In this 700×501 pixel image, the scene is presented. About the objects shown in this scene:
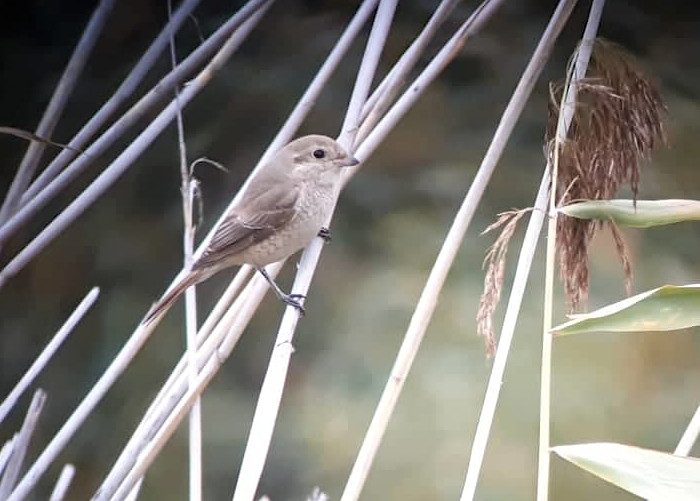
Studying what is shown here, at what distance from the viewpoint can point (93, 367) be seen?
1.59 meters

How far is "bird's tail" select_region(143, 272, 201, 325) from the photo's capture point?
120 cm

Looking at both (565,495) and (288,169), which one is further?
(565,495)

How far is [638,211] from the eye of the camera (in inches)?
36.8

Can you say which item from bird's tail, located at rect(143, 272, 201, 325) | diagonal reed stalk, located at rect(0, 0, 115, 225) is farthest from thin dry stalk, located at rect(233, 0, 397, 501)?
diagonal reed stalk, located at rect(0, 0, 115, 225)

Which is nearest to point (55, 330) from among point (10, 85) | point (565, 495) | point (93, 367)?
point (93, 367)

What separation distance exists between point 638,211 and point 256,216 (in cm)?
57

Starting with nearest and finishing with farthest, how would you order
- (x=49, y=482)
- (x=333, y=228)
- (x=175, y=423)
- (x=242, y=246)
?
(x=175, y=423), (x=242, y=246), (x=49, y=482), (x=333, y=228)

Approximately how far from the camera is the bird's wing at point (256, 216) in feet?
4.21

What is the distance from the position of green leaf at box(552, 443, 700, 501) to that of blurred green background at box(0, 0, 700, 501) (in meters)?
0.83

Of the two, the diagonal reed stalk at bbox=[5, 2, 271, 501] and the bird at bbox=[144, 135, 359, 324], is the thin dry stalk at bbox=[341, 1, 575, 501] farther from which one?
the diagonal reed stalk at bbox=[5, 2, 271, 501]

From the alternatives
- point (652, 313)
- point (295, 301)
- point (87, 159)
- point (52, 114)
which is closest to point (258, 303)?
point (295, 301)

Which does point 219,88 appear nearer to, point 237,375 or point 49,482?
point 237,375

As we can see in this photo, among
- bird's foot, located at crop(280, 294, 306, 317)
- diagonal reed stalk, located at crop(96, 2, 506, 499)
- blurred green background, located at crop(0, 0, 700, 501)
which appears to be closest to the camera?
diagonal reed stalk, located at crop(96, 2, 506, 499)

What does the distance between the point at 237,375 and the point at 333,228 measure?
12.4 inches
